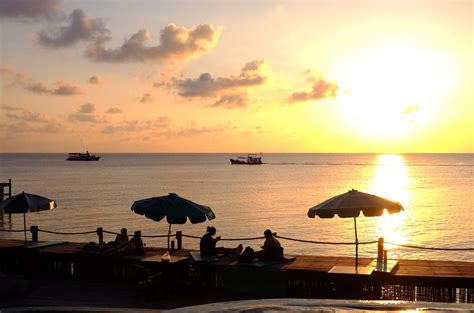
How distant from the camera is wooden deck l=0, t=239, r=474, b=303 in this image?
505 inches

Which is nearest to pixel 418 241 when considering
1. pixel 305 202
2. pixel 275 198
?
pixel 305 202

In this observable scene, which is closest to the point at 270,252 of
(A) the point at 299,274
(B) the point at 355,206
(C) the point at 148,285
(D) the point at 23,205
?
(A) the point at 299,274

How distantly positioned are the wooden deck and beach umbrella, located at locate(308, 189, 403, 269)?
1.39 m

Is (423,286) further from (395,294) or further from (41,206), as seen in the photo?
(41,206)

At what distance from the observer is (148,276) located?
13789mm

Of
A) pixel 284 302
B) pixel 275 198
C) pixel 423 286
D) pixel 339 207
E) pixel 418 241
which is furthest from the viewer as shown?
pixel 275 198

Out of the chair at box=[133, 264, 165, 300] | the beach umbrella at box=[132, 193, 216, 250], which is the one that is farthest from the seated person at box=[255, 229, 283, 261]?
the chair at box=[133, 264, 165, 300]

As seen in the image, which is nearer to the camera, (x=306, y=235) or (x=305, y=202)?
(x=306, y=235)

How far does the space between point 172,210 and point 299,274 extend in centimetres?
400

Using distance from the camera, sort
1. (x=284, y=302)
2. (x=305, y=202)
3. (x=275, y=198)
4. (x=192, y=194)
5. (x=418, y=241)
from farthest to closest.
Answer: (x=192, y=194)
(x=275, y=198)
(x=305, y=202)
(x=418, y=241)
(x=284, y=302)

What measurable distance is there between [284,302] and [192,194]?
77.6 m

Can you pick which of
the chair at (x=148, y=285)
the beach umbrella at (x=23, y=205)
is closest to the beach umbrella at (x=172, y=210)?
the chair at (x=148, y=285)

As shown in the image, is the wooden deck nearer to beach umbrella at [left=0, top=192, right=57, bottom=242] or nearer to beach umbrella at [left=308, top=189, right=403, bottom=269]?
beach umbrella at [left=0, top=192, right=57, bottom=242]

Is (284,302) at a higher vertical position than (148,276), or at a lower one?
higher
